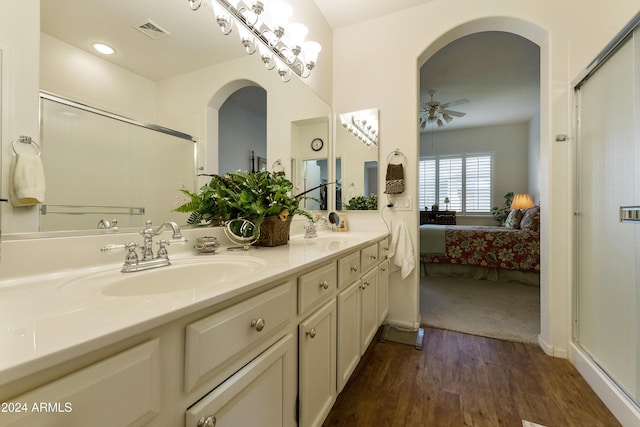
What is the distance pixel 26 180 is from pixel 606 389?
2.54m

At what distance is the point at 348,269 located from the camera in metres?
1.34

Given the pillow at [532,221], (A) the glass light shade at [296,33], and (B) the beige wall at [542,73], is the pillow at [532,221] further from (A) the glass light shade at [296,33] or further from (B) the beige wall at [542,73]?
(A) the glass light shade at [296,33]

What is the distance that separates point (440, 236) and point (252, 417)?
11.3 ft

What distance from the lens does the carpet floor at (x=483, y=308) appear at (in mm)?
2193

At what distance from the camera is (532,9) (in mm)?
1879

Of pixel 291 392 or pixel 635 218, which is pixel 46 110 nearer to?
pixel 291 392

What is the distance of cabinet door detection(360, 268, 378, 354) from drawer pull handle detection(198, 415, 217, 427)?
3.40 feet

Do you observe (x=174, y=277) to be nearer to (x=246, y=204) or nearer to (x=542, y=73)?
(x=246, y=204)

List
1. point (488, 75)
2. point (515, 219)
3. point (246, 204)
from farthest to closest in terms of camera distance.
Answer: point (515, 219)
point (488, 75)
point (246, 204)

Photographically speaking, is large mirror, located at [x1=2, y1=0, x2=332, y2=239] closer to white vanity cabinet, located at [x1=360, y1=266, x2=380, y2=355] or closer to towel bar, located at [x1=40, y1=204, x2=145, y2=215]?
towel bar, located at [x1=40, y1=204, x2=145, y2=215]

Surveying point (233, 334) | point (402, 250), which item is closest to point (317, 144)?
point (402, 250)

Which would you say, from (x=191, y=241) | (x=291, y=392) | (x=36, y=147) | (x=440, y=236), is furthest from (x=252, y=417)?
(x=440, y=236)

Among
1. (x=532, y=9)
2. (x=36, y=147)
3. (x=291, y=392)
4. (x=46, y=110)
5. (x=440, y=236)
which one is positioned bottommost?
(x=291, y=392)

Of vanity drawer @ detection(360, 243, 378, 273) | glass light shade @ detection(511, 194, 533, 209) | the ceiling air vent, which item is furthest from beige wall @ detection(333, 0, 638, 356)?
glass light shade @ detection(511, 194, 533, 209)
